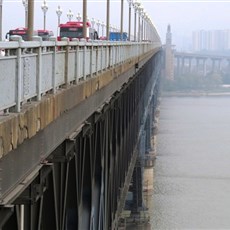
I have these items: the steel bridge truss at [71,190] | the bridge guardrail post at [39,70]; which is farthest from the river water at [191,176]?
the bridge guardrail post at [39,70]

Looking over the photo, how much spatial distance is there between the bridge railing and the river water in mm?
32433

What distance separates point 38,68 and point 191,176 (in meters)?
54.1

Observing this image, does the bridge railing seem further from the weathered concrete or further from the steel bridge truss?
the steel bridge truss

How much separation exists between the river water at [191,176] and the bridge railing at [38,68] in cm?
3243

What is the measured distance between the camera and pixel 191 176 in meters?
61.2

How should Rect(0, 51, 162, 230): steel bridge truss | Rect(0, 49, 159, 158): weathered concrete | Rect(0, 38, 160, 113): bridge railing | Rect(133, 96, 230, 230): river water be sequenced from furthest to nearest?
1. Rect(133, 96, 230, 230): river water
2. Rect(0, 51, 162, 230): steel bridge truss
3. Rect(0, 38, 160, 113): bridge railing
4. Rect(0, 49, 159, 158): weathered concrete

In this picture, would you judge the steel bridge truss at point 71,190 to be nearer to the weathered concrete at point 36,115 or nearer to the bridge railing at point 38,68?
the weathered concrete at point 36,115

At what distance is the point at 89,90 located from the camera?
1245 cm

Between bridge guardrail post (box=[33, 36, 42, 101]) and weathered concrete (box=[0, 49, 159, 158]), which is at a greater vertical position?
bridge guardrail post (box=[33, 36, 42, 101])

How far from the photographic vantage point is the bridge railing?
650 centimetres

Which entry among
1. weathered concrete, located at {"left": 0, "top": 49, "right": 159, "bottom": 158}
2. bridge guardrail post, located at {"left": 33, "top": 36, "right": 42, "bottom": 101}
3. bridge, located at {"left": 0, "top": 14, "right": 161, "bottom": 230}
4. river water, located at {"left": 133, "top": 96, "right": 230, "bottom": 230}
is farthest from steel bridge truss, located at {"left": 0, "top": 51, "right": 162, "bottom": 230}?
river water, located at {"left": 133, "top": 96, "right": 230, "bottom": 230}

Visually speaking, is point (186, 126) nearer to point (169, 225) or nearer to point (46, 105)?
point (169, 225)

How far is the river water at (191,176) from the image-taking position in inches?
1832

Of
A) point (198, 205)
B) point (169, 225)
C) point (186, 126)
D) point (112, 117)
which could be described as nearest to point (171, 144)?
point (186, 126)
